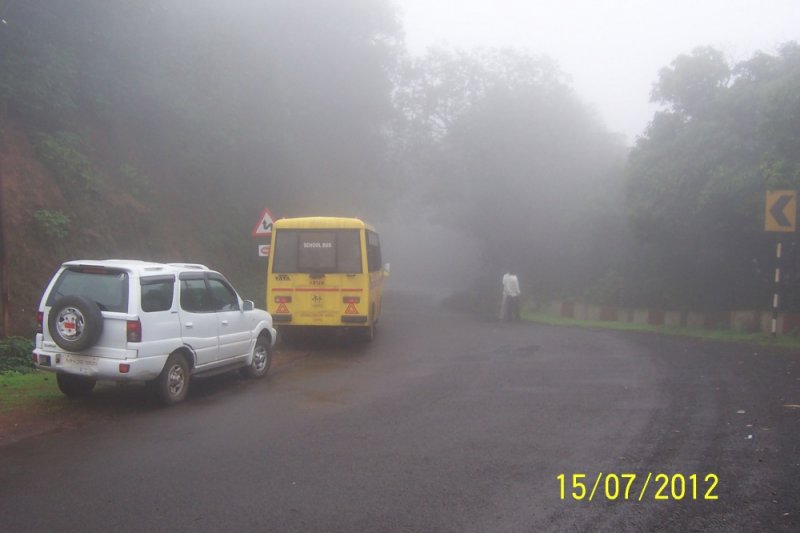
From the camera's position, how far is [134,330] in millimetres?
8383

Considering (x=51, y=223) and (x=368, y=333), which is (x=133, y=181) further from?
(x=368, y=333)

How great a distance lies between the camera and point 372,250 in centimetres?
1642

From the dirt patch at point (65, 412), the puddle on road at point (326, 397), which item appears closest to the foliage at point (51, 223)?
the dirt patch at point (65, 412)

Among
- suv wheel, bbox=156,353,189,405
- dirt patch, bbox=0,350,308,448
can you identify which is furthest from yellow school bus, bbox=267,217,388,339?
suv wheel, bbox=156,353,189,405

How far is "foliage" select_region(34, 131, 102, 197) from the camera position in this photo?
16.5 meters

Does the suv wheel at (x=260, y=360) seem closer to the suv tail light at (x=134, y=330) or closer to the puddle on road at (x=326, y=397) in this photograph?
the puddle on road at (x=326, y=397)

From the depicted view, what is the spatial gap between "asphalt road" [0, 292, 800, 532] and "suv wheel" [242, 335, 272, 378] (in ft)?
0.88

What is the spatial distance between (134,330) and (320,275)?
6593mm

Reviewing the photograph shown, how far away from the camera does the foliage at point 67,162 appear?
16.5m

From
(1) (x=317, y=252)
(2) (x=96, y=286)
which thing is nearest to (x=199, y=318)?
(2) (x=96, y=286)

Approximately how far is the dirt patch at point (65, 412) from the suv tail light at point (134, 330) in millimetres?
962

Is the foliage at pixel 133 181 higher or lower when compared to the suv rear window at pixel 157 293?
higher

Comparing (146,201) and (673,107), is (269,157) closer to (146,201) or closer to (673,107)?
(146,201)

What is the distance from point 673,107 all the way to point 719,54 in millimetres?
1942
